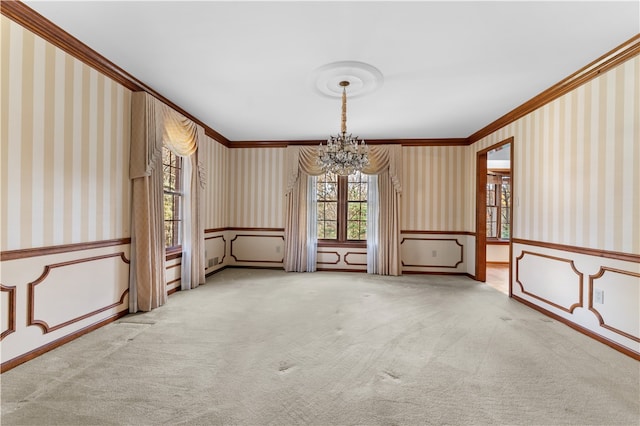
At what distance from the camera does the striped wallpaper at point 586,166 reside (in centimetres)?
271

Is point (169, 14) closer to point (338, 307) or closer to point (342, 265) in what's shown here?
point (338, 307)

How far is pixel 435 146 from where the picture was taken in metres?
6.15

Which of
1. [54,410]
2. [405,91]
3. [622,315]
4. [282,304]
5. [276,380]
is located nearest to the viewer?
[54,410]

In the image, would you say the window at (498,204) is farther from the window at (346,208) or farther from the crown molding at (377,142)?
the window at (346,208)

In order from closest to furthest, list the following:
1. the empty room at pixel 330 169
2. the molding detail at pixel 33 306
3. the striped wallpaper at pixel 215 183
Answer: the empty room at pixel 330 169
the molding detail at pixel 33 306
the striped wallpaper at pixel 215 183

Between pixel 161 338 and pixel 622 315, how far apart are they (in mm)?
4327

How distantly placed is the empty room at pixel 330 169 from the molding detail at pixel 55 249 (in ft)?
0.05

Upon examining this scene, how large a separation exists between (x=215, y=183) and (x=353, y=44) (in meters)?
4.16

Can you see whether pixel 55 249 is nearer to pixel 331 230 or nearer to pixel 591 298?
pixel 331 230

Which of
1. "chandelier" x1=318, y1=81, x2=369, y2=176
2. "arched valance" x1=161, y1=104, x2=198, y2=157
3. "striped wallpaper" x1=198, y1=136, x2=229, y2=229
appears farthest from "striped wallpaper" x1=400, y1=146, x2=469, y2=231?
"arched valance" x1=161, y1=104, x2=198, y2=157

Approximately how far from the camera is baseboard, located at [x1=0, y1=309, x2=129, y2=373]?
2.30m

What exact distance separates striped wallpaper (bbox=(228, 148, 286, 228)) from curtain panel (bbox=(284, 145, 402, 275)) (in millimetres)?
264

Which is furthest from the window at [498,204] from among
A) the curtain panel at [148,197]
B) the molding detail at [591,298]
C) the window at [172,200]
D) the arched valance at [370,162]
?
the curtain panel at [148,197]

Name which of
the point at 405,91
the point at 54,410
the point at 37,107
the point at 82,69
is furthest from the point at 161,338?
the point at 405,91
